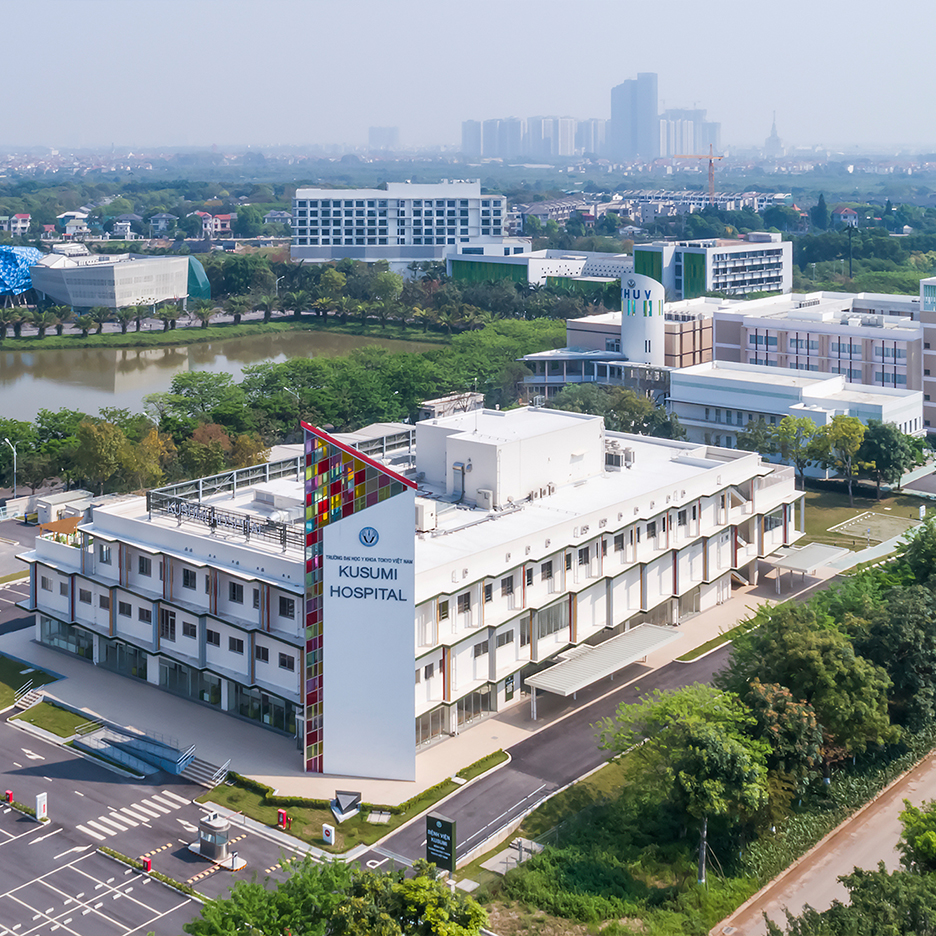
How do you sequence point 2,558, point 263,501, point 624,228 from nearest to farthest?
point 263,501
point 2,558
point 624,228

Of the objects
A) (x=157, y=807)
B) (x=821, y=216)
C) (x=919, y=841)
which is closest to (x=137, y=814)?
(x=157, y=807)

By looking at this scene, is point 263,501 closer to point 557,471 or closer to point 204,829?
point 557,471

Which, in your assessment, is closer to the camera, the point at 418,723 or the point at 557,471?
the point at 418,723

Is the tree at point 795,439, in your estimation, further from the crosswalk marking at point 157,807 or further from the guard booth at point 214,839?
the guard booth at point 214,839

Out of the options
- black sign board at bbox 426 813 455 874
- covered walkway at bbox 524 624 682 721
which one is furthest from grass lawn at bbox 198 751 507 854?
covered walkway at bbox 524 624 682 721

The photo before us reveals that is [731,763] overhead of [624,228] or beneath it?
beneath

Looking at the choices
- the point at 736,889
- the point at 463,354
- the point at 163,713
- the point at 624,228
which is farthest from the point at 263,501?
the point at 624,228

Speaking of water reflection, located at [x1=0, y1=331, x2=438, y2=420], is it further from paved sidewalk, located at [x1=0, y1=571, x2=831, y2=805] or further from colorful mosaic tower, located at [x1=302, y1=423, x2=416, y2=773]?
colorful mosaic tower, located at [x1=302, y1=423, x2=416, y2=773]
